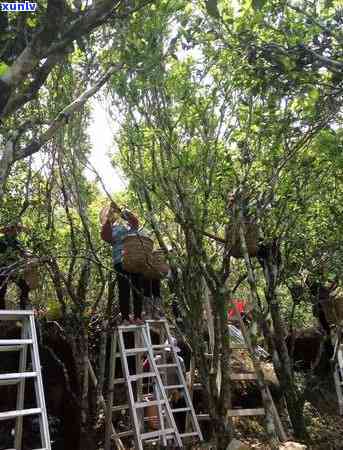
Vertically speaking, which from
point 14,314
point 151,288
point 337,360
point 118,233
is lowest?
point 337,360

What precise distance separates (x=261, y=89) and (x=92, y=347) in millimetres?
6493

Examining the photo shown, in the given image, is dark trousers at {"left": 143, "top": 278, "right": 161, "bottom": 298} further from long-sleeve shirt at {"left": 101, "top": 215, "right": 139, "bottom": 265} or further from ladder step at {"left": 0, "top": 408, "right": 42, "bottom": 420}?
ladder step at {"left": 0, "top": 408, "right": 42, "bottom": 420}

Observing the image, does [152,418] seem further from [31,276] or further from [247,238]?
[247,238]

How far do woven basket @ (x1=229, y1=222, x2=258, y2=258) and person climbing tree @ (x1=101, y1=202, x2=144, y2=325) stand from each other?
141 cm

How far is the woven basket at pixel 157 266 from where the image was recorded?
21.9ft

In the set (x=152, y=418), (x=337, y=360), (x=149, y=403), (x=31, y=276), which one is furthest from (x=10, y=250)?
(x=337, y=360)

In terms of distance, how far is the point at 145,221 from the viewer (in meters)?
7.74

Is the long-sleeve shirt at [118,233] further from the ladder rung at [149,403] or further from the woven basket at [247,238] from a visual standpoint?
the ladder rung at [149,403]

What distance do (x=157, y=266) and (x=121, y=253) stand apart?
1.77 feet

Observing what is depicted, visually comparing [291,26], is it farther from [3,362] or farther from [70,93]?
[3,362]

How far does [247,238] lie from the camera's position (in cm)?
717

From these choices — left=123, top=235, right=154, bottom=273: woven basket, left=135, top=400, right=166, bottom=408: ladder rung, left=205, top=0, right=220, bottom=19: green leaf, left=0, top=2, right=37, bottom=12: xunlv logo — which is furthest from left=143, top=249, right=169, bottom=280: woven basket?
left=205, top=0, right=220, bottom=19: green leaf

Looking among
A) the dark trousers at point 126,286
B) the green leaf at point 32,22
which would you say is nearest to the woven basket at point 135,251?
the dark trousers at point 126,286

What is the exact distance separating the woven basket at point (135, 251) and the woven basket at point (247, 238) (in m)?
1.29
